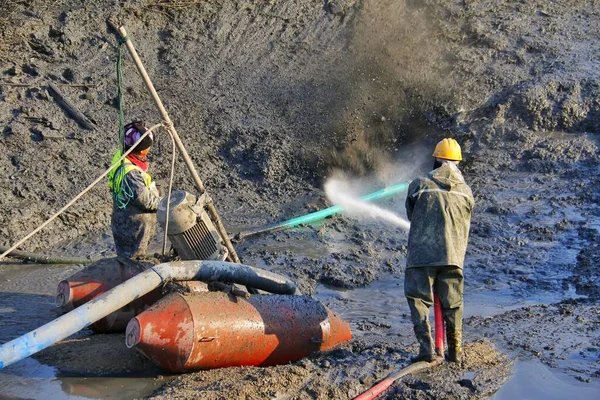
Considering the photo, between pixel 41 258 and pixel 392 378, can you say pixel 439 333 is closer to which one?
pixel 392 378

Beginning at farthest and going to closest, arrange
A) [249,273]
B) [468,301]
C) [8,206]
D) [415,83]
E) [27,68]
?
[415,83] → [27,68] → [8,206] → [468,301] → [249,273]

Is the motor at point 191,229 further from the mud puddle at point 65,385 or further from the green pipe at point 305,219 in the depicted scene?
the green pipe at point 305,219

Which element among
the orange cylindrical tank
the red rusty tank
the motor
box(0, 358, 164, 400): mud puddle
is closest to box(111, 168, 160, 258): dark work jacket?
the motor

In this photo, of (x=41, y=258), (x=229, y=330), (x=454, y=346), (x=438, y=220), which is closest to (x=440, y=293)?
(x=454, y=346)

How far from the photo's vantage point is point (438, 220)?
19.5 ft

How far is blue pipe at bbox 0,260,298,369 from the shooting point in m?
5.13

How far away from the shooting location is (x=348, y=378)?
5.71m

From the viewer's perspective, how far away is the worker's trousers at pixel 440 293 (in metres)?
5.94

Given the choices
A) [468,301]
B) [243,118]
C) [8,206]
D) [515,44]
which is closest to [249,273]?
[468,301]

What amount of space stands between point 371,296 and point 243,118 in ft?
14.1

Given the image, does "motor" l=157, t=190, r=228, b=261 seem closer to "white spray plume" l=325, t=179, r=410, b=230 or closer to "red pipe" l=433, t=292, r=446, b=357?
"red pipe" l=433, t=292, r=446, b=357

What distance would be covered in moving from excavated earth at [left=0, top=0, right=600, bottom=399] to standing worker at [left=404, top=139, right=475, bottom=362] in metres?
0.31

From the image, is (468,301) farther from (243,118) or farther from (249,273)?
(243,118)

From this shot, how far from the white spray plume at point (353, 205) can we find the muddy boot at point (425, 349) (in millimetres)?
4099
